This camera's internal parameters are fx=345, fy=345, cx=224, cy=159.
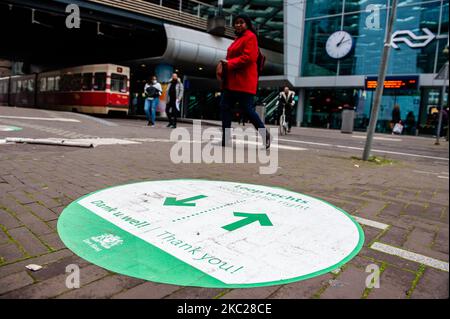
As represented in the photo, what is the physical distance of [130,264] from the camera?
1.73 meters

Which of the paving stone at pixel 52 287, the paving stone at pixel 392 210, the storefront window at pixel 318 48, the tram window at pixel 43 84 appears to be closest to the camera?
the paving stone at pixel 52 287

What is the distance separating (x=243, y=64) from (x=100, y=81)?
15552 mm

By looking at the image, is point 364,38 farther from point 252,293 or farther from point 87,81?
point 252,293

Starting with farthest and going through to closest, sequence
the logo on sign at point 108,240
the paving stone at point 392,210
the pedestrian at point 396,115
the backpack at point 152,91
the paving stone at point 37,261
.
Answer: the pedestrian at point 396,115, the backpack at point 152,91, the paving stone at point 392,210, the logo on sign at point 108,240, the paving stone at point 37,261

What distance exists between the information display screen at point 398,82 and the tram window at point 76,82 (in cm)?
1853

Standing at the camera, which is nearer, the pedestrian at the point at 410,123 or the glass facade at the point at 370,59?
the glass facade at the point at 370,59

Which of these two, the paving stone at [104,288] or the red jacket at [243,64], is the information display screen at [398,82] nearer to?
the red jacket at [243,64]

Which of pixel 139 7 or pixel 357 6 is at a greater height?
pixel 357 6

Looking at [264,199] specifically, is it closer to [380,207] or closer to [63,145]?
[380,207]

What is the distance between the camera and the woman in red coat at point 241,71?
5.82 meters

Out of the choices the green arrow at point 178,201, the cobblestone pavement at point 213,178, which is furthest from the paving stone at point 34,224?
the green arrow at point 178,201

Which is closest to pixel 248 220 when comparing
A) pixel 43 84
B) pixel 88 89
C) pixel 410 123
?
pixel 88 89

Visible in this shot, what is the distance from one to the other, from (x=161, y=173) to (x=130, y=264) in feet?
7.86
